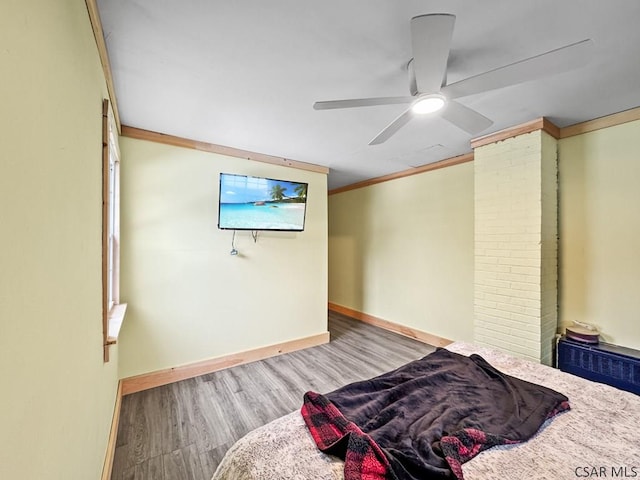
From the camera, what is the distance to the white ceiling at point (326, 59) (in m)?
1.29

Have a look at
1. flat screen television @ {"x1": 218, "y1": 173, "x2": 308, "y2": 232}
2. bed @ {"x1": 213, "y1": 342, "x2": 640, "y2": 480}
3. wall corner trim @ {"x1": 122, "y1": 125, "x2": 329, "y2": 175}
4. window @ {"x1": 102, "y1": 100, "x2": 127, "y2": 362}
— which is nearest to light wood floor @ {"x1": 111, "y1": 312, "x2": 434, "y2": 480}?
window @ {"x1": 102, "y1": 100, "x2": 127, "y2": 362}

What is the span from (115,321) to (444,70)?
2593mm

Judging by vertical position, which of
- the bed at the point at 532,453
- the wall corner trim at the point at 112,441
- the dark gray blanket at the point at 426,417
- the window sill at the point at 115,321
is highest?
the window sill at the point at 115,321

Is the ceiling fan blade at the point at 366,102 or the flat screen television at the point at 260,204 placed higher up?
the ceiling fan blade at the point at 366,102

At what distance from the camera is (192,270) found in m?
2.83

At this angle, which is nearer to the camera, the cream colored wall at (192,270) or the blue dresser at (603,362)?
the blue dresser at (603,362)

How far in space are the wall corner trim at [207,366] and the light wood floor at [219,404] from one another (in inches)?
2.6

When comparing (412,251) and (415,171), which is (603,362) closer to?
(412,251)

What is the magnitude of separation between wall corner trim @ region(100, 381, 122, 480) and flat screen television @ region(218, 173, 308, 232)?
5.66 ft

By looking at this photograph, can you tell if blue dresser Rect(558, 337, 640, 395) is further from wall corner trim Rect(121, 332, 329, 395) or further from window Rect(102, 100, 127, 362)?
window Rect(102, 100, 127, 362)

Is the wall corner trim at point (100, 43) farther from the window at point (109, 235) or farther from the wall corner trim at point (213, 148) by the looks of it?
the wall corner trim at point (213, 148)

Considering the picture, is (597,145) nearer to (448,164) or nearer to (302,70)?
(448,164)

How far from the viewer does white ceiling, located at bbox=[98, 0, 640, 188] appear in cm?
129

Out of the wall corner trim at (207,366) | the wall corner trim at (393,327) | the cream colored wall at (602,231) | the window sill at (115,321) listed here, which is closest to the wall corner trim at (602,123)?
the cream colored wall at (602,231)
